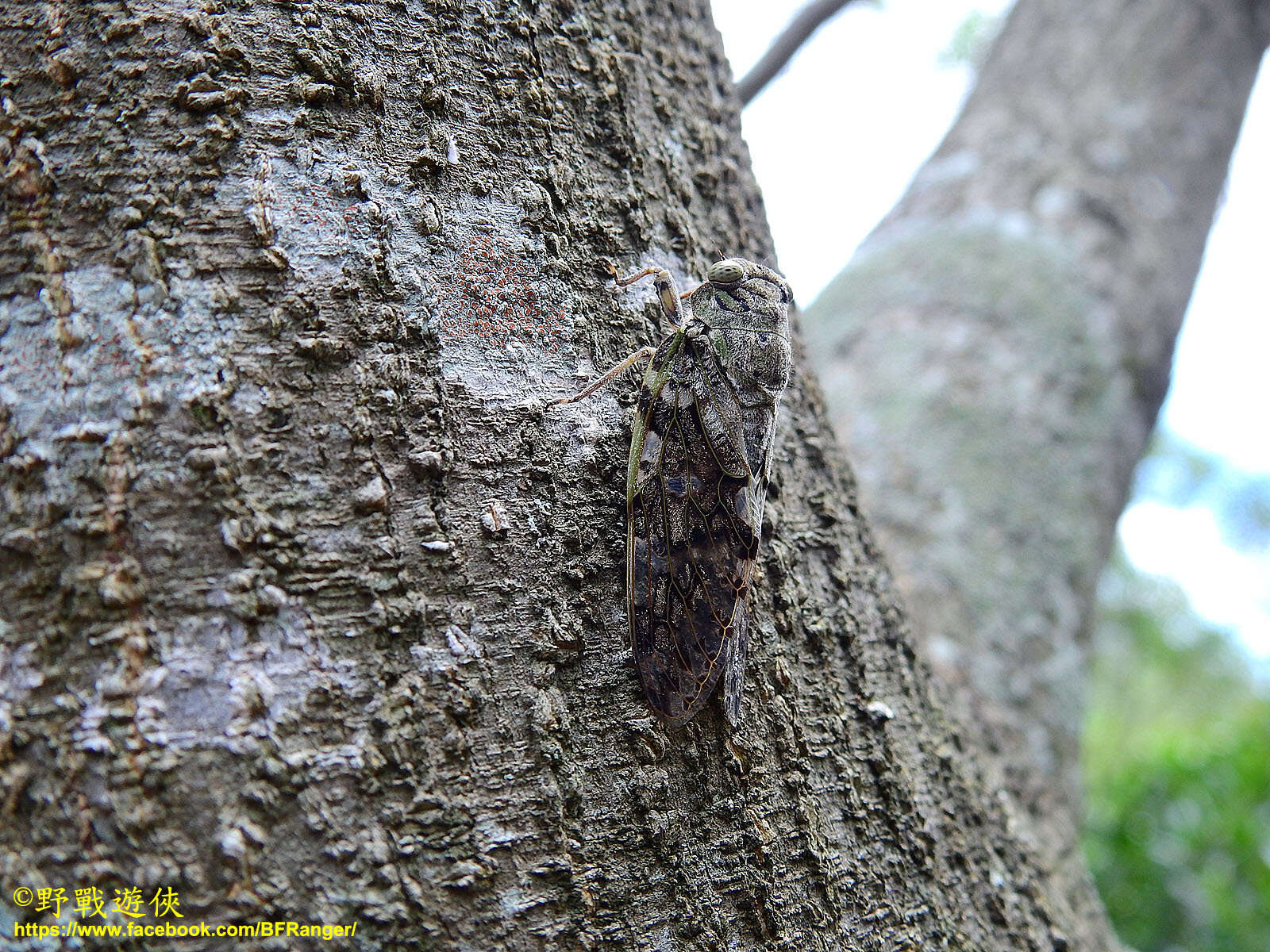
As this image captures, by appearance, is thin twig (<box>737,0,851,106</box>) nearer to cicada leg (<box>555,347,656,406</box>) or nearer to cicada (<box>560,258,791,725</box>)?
cicada (<box>560,258,791,725</box>)

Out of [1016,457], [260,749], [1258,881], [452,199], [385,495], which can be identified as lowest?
[1258,881]

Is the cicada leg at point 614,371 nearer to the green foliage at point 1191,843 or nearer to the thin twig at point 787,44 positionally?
the thin twig at point 787,44

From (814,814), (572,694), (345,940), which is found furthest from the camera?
(814,814)

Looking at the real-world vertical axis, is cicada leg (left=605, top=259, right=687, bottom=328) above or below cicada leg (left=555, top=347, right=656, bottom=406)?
above

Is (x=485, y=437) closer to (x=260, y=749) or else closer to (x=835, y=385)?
(x=260, y=749)

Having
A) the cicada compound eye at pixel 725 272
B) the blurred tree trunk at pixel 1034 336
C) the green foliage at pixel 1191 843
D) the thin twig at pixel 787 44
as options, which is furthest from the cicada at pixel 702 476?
the green foliage at pixel 1191 843

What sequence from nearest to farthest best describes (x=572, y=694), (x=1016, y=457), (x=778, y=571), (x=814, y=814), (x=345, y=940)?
(x=345, y=940), (x=572, y=694), (x=814, y=814), (x=778, y=571), (x=1016, y=457)

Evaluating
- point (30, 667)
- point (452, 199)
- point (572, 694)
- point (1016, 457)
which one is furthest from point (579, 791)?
point (1016, 457)

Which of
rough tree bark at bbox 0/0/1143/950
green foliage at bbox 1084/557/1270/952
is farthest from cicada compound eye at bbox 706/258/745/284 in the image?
green foliage at bbox 1084/557/1270/952
